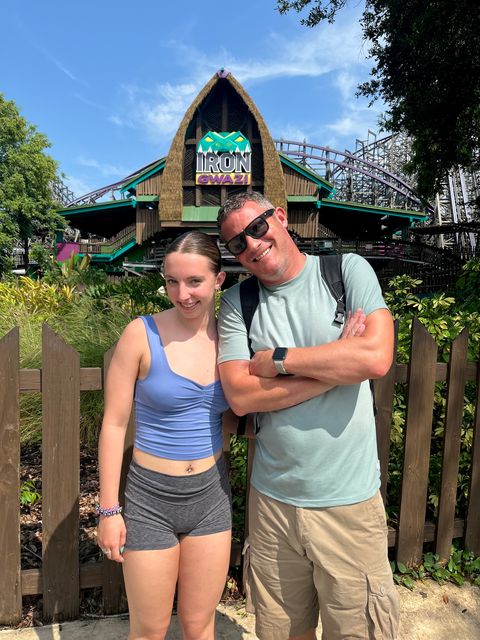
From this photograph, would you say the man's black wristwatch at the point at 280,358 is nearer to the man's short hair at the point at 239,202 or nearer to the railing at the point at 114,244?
the man's short hair at the point at 239,202

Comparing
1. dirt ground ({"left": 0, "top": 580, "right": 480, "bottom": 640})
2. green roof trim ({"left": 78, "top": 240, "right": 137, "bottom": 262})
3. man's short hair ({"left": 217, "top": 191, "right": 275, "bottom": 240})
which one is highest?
green roof trim ({"left": 78, "top": 240, "right": 137, "bottom": 262})

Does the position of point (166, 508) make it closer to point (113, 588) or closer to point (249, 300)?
point (249, 300)

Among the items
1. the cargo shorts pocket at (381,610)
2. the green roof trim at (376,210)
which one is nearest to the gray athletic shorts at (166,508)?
the cargo shorts pocket at (381,610)

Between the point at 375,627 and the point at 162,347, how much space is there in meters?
1.30

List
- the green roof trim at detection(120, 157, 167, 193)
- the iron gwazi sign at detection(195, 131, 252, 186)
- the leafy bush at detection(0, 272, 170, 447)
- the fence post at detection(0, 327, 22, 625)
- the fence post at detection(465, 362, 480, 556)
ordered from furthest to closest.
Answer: the green roof trim at detection(120, 157, 167, 193)
the iron gwazi sign at detection(195, 131, 252, 186)
the leafy bush at detection(0, 272, 170, 447)
the fence post at detection(465, 362, 480, 556)
the fence post at detection(0, 327, 22, 625)

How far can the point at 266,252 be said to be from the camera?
1.66 meters

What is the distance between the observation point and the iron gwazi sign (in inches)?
712

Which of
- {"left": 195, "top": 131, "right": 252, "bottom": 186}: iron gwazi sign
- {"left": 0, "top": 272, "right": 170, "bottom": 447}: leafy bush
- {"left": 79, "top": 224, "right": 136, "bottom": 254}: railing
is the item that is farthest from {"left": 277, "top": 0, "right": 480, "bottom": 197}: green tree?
{"left": 79, "top": 224, "right": 136, "bottom": 254}: railing

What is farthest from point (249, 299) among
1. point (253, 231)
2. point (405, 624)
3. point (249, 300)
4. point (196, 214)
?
point (196, 214)

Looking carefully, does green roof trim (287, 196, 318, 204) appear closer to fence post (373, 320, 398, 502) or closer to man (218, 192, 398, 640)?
fence post (373, 320, 398, 502)

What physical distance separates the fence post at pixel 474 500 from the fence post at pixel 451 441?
12cm

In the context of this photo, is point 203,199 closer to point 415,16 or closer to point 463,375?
point 415,16

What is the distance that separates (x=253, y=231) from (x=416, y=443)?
1757mm

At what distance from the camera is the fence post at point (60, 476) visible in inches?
86.8
